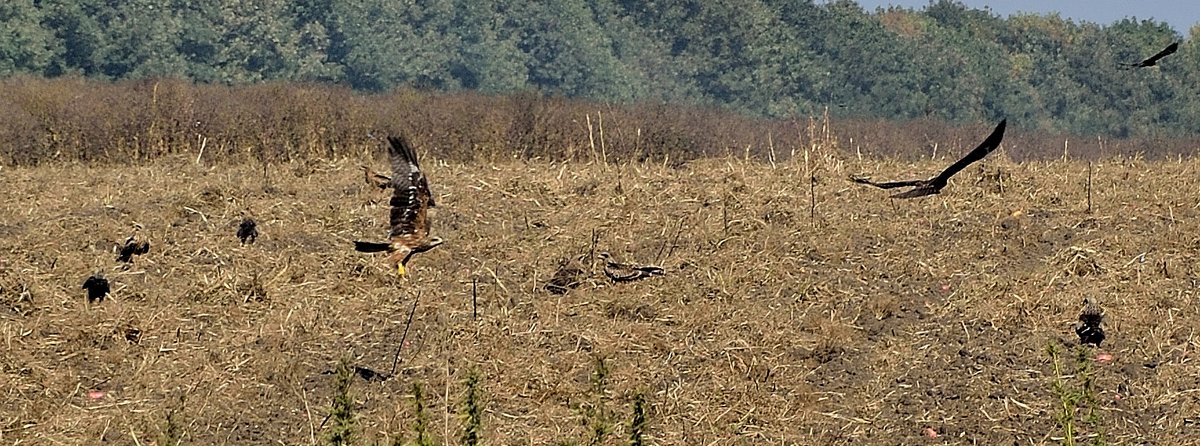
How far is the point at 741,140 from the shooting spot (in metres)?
18.7

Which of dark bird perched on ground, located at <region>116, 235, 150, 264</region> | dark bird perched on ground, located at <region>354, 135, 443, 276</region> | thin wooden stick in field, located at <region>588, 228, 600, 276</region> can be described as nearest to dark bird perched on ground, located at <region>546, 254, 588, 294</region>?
thin wooden stick in field, located at <region>588, 228, 600, 276</region>

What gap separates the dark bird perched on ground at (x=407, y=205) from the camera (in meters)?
6.34

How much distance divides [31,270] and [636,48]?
27.3 meters

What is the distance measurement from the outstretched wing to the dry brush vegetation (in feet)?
2.14

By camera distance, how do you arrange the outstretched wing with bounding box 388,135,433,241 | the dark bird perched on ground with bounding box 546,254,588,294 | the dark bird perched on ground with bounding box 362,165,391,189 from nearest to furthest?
the outstretched wing with bounding box 388,135,433,241 < the dark bird perched on ground with bounding box 546,254,588,294 < the dark bird perched on ground with bounding box 362,165,391,189

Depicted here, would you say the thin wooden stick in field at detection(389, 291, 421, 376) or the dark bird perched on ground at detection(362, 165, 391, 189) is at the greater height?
the dark bird perched on ground at detection(362, 165, 391, 189)

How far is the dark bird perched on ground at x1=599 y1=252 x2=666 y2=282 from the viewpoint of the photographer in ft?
27.8

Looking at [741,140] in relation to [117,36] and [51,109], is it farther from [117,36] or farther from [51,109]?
[117,36]

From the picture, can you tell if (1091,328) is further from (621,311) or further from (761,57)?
(761,57)

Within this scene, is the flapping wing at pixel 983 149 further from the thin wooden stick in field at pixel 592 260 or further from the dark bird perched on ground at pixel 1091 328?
the thin wooden stick in field at pixel 592 260

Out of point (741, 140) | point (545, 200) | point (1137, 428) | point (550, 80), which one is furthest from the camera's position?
point (550, 80)

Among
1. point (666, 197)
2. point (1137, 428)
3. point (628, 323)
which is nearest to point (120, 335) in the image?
point (628, 323)

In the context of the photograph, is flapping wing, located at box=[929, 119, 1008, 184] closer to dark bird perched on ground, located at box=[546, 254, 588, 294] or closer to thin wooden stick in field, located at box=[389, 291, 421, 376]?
thin wooden stick in field, located at box=[389, 291, 421, 376]

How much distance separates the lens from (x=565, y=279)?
845 cm
